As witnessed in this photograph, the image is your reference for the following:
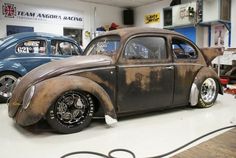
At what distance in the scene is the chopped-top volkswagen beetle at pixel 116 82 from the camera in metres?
2.77

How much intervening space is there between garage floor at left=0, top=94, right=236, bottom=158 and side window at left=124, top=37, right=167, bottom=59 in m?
0.85

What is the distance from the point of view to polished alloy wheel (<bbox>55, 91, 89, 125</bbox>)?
2.84 metres

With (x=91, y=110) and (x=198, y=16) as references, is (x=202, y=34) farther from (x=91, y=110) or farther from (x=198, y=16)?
(x=91, y=110)

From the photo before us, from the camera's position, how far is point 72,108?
115 inches

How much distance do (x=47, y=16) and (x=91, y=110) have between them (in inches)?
304

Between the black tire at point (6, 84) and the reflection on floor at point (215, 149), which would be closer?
the reflection on floor at point (215, 149)

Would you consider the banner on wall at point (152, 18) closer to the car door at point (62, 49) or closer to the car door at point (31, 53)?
the car door at point (62, 49)

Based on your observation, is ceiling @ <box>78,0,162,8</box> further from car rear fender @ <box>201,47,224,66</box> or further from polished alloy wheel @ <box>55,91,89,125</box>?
polished alloy wheel @ <box>55,91,89,125</box>

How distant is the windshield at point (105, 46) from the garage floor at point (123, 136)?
38.0 inches

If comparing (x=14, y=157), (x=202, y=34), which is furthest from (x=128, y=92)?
(x=202, y=34)

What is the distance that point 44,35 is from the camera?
5.32 m

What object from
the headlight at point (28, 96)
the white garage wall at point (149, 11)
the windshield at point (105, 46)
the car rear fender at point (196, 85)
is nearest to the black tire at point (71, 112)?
the headlight at point (28, 96)

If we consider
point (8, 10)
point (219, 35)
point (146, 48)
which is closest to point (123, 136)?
point (146, 48)

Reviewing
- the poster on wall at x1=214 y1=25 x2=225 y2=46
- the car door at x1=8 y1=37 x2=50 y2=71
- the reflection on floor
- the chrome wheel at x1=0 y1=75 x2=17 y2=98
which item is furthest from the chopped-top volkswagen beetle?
the poster on wall at x1=214 y1=25 x2=225 y2=46
